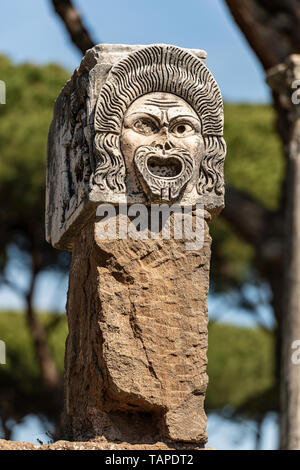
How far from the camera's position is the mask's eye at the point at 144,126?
19.0ft

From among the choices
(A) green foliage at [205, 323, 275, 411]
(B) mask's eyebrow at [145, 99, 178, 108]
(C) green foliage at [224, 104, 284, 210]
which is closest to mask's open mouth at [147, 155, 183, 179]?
(B) mask's eyebrow at [145, 99, 178, 108]

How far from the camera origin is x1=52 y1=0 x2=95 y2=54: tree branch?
41.1 ft

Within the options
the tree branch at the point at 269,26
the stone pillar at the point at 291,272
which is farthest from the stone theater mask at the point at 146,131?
the tree branch at the point at 269,26

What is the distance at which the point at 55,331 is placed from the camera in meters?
18.9

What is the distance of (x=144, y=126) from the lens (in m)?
5.82

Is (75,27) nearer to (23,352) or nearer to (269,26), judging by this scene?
(269,26)

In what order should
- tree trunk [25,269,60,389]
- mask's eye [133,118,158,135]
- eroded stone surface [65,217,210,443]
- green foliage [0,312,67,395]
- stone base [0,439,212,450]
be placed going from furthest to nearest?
green foliage [0,312,67,395] < tree trunk [25,269,60,389] < mask's eye [133,118,158,135] < eroded stone surface [65,217,210,443] < stone base [0,439,212,450]

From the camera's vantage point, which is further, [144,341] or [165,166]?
[165,166]

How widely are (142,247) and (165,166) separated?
456mm

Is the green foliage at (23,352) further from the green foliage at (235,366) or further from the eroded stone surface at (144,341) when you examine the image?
the eroded stone surface at (144,341)

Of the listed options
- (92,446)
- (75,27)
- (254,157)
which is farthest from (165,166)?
(254,157)

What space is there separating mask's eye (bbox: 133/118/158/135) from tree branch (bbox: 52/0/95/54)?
6.88 metres

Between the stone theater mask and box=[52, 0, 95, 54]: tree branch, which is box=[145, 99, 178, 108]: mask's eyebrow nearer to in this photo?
the stone theater mask

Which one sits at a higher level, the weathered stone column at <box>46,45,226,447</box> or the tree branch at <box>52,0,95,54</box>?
the tree branch at <box>52,0,95,54</box>
